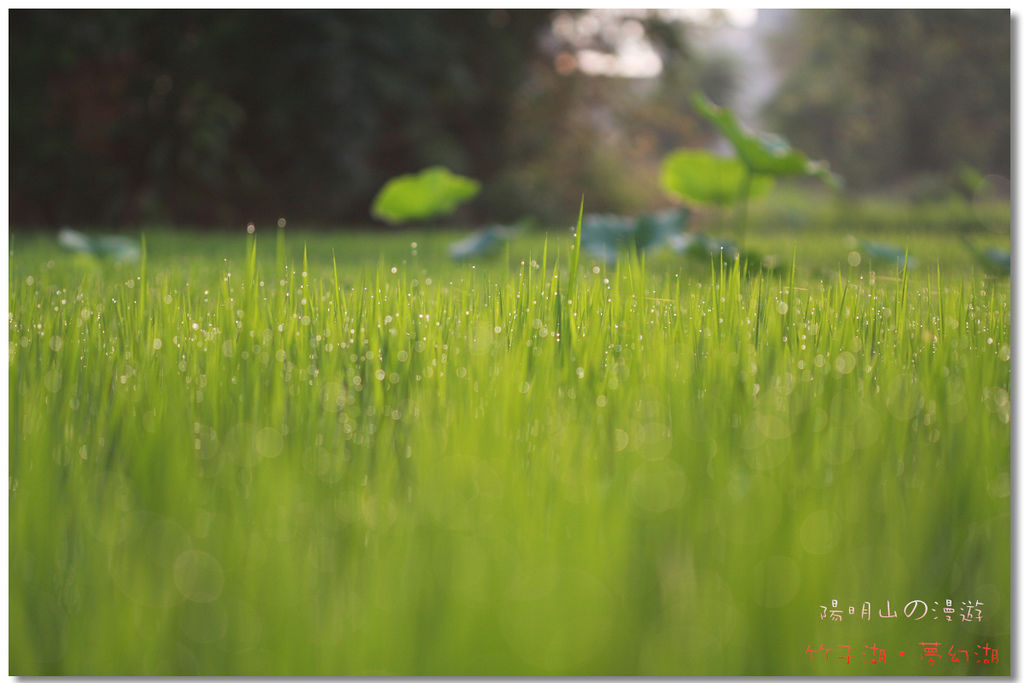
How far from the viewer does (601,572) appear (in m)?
0.75

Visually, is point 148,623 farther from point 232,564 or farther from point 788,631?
point 788,631

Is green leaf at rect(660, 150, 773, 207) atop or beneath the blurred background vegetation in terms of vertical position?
beneath

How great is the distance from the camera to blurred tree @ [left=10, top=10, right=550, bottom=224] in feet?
18.3

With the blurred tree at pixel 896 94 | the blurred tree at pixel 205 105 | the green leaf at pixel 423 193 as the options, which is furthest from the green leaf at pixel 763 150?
the blurred tree at pixel 896 94

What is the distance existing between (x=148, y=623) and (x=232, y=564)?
0.10 metres

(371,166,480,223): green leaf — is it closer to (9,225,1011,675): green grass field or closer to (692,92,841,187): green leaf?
(692,92,841,187): green leaf

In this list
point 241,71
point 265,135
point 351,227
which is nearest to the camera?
point 241,71

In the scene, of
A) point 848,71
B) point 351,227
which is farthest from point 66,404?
point 848,71

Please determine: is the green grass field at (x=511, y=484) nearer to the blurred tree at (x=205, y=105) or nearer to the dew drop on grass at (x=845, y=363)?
the dew drop on grass at (x=845, y=363)

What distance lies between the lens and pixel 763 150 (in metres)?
3.28

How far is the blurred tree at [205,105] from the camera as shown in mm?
5582

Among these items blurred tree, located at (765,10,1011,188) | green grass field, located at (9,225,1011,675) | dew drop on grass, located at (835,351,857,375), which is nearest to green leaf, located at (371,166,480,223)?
green grass field, located at (9,225,1011,675)

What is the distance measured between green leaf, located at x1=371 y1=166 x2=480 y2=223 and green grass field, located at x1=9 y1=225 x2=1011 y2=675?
3.27 meters

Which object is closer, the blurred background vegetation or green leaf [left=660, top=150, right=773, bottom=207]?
green leaf [left=660, top=150, right=773, bottom=207]
